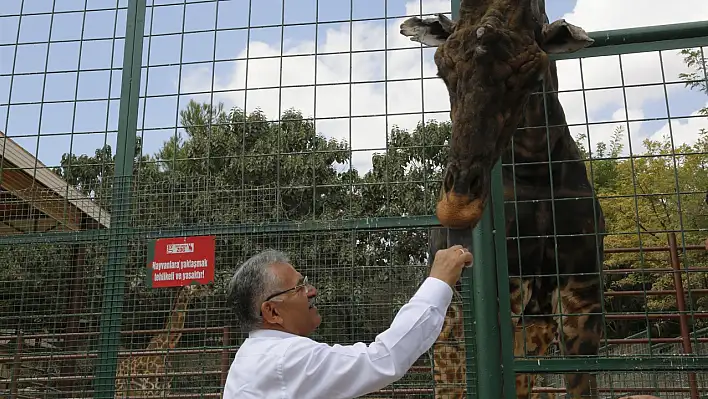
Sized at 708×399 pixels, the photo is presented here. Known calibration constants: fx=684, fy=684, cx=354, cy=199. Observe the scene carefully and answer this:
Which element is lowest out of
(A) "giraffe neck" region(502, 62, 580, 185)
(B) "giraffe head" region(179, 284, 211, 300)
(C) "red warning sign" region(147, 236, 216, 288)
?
(B) "giraffe head" region(179, 284, 211, 300)

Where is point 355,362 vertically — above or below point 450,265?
below

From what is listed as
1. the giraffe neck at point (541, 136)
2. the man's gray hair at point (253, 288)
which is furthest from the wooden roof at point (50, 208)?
the giraffe neck at point (541, 136)

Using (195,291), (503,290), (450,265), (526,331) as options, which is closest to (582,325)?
(526,331)

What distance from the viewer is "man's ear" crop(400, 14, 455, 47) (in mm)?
3955

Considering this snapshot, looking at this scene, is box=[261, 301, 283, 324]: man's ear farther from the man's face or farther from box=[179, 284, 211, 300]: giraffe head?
box=[179, 284, 211, 300]: giraffe head

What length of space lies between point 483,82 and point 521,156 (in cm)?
164

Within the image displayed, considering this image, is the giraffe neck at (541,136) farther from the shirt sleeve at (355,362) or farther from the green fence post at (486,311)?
the shirt sleeve at (355,362)

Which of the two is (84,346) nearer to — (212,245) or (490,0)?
(212,245)

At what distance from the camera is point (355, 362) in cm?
219

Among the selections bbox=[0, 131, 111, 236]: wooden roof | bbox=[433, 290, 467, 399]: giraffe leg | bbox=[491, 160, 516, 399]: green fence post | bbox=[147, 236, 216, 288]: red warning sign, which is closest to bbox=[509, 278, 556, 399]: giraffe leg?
bbox=[433, 290, 467, 399]: giraffe leg

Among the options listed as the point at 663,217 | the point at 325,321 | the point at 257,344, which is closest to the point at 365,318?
the point at 325,321

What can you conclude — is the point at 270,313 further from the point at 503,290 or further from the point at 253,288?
the point at 503,290

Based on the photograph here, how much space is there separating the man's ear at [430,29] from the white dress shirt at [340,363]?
213 centimetres

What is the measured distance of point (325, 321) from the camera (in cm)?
485
